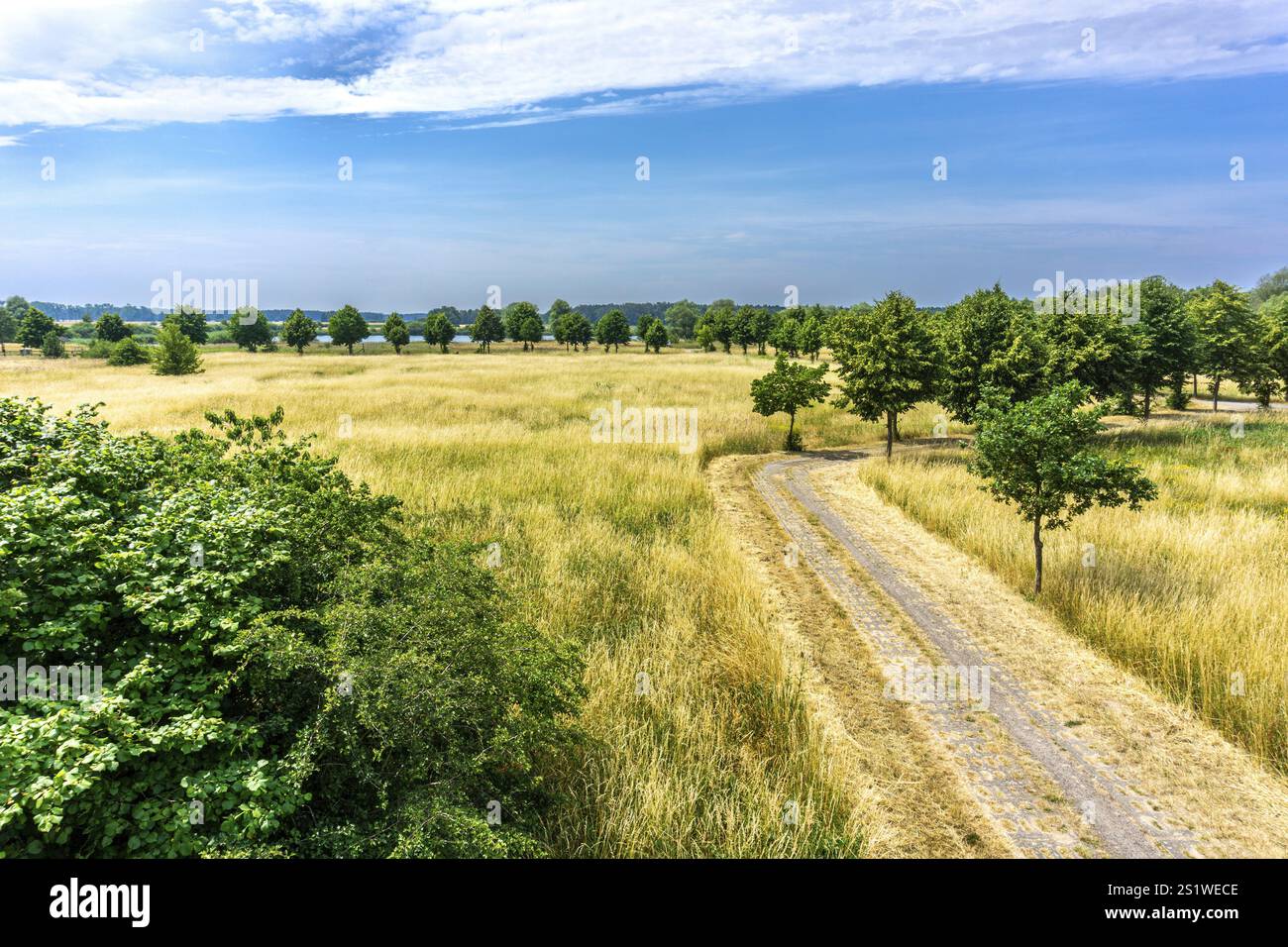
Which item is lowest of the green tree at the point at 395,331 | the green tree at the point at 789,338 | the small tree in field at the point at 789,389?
the small tree in field at the point at 789,389

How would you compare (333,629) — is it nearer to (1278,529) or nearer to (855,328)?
(1278,529)

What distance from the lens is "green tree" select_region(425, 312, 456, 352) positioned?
9012cm

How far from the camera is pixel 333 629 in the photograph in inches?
171

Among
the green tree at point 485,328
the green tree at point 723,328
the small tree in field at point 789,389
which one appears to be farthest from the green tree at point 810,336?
the green tree at point 485,328

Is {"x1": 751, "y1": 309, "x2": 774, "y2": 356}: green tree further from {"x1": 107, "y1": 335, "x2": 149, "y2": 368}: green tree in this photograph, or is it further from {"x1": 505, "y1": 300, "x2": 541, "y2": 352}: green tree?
{"x1": 107, "y1": 335, "x2": 149, "y2": 368}: green tree

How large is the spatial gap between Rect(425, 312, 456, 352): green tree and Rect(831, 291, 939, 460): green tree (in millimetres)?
77991

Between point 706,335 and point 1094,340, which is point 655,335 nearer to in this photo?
point 706,335

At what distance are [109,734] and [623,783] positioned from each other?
3646 millimetres

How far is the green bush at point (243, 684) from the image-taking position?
3.12m

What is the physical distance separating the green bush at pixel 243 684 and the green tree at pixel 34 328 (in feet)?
369

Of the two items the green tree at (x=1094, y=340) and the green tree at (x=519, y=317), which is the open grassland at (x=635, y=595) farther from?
the green tree at (x=519, y=317)

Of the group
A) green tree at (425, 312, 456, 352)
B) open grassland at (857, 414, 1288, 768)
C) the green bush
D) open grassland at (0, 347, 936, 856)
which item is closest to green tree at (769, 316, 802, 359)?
green tree at (425, 312, 456, 352)

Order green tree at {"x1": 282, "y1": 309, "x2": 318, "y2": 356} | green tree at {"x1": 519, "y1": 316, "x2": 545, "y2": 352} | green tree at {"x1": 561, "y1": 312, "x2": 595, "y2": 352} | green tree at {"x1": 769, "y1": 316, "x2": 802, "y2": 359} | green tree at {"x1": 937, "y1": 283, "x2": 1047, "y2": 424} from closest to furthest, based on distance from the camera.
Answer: green tree at {"x1": 937, "y1": 283, "x2": 1047, "y2": 424} < green tree at {"x1": 769, "y1": 316, "x2": 802, "y2": 359} < green tree at {"x1": 282, "y1": 309, "x2": 318, "y2": 356} < green tree at {"x1": 519, "y1": 316, "x2": 545, "y2": 352} < green tree at {"x1": 561, "y1": 312, "x2": 595, "y2": 352}
